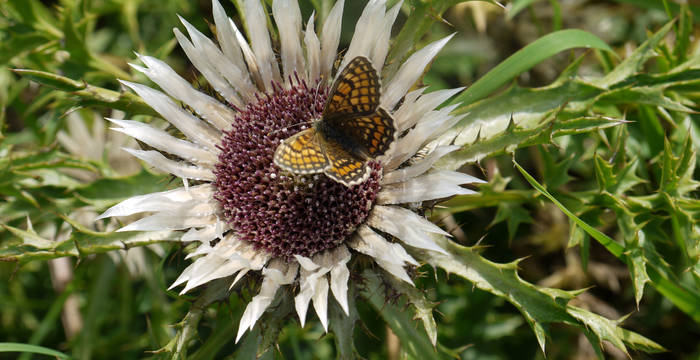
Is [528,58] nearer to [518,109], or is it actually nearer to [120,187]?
[518,109]

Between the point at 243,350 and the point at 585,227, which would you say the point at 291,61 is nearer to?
the point at 243,350

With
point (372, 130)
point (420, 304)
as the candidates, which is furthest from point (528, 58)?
point (420, 304)

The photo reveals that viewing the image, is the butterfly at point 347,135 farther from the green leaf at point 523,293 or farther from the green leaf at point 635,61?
the green leaf at point 635,61

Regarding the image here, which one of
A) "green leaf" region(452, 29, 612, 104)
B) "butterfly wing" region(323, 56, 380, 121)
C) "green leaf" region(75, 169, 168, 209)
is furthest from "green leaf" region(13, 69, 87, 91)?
"green leaf" region(452, 29, 612, 104)

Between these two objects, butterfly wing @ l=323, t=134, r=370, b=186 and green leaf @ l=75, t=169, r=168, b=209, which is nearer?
butterfly wing @ l=323, t=134, r=370, b=186

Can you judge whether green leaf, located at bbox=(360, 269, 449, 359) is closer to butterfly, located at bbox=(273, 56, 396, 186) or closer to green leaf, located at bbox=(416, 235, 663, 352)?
green leaf, located at bbox=(416, 235, 663, 352)

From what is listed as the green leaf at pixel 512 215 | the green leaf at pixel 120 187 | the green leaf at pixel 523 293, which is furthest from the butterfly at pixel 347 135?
the green leaf at pixel 120 187
